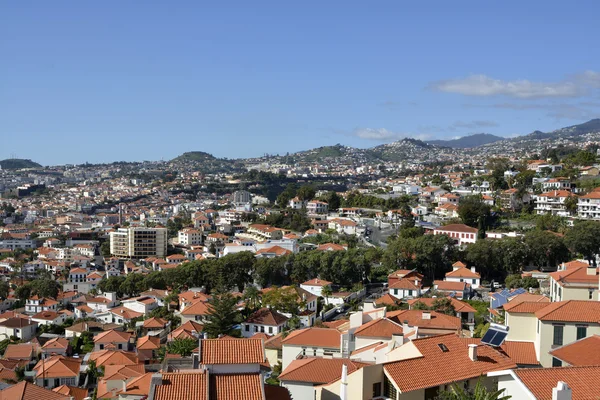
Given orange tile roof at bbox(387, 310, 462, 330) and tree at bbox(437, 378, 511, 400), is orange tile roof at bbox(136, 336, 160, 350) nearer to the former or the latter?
orange tile roof at bbox(387, 310, 462, 330)

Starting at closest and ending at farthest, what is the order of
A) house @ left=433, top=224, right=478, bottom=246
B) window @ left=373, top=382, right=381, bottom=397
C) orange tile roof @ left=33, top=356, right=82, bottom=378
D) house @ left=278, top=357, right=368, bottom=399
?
window @ left=373, top=382, right=381, bottom=397 < house @ left=278, top=357, right=368, bottom=399 < orange tile roof @ left=33, top=356, right=82, bottom=378 < house @ left=433, top=224, right=478, bottom=246

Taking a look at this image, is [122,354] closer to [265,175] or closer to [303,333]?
[303,333]

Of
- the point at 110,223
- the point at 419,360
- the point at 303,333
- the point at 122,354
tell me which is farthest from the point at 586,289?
the point at 110,223

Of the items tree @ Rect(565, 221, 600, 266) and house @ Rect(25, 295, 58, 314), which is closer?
tree @ Rect(565, 221, 600, 266)

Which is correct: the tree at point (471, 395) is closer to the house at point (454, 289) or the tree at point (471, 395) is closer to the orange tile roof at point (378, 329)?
the orange tile roof at point (378, 329)

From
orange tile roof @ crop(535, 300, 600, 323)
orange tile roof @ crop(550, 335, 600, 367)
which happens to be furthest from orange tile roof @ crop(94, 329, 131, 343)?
orange tile roof @ crop(550, 335, 600, 367)
